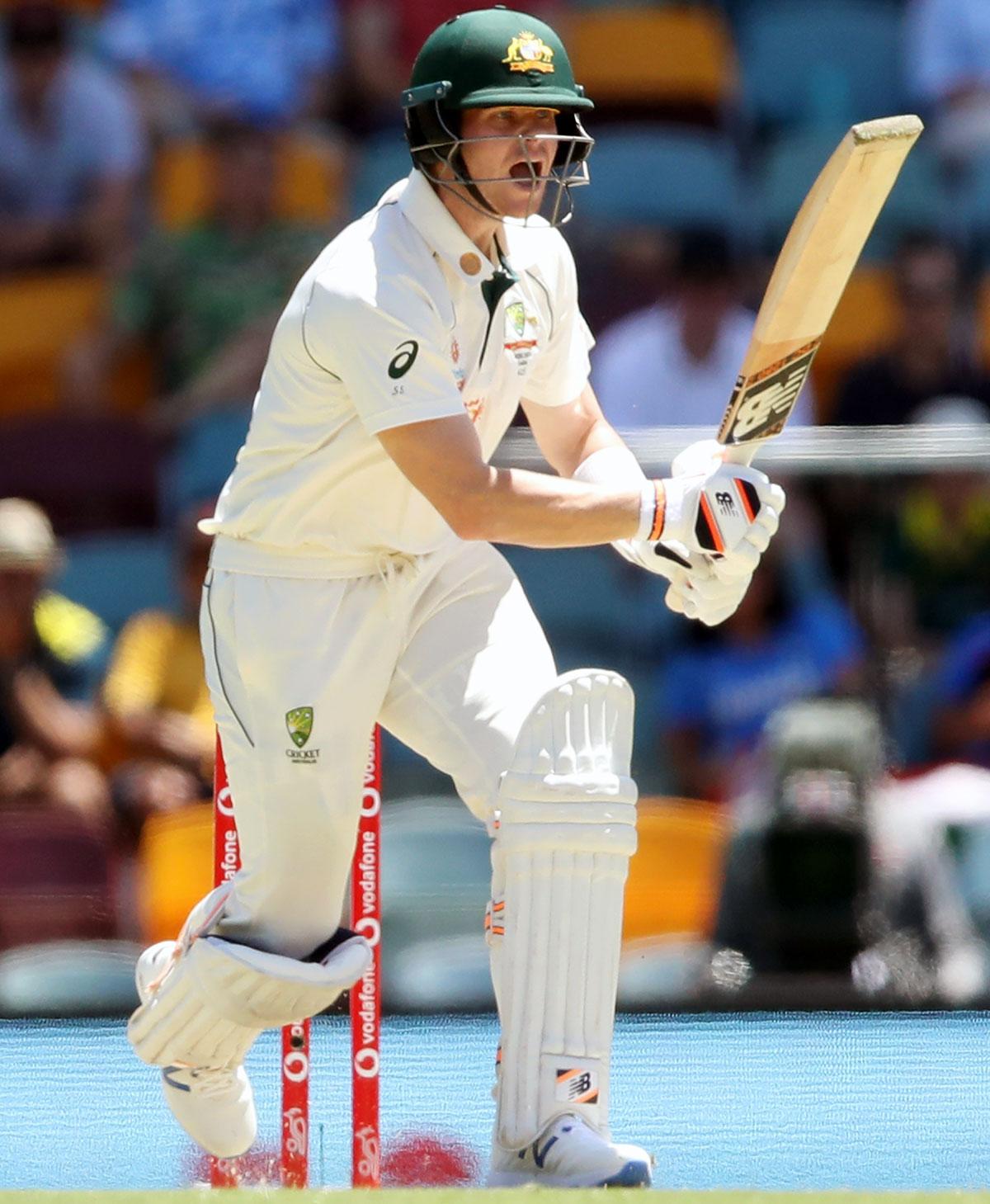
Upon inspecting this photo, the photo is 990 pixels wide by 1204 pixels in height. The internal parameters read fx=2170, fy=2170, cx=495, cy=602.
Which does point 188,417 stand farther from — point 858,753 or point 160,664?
point 858,753

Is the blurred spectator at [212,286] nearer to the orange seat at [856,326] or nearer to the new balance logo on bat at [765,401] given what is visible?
the orange seat at [856,326]

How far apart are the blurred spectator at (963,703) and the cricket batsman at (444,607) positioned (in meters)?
1.41

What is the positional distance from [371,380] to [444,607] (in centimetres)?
43

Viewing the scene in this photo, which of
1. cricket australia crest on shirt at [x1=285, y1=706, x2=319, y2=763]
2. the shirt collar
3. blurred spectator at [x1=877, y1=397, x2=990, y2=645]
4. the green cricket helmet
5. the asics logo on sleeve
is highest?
the green cricket helmet

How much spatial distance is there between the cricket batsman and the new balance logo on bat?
0.21 feet

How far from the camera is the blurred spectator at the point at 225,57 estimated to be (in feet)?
22.7

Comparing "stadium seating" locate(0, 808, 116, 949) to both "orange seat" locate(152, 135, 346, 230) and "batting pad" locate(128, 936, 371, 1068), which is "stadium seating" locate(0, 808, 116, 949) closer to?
"batting pad" locate(128, 936, 371, 1068)

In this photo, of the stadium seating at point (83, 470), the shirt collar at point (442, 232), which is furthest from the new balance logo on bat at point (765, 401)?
the stadium seating at point (83, 470)

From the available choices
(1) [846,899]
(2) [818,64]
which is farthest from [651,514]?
(2) [818,64]

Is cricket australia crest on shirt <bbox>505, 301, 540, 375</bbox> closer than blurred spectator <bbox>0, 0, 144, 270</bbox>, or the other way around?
cricket australia crest on shirt <bbox>505, 301, 540, 375</bbox>

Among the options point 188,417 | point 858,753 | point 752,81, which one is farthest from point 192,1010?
point 752,81

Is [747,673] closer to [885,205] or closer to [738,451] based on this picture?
[738,451]

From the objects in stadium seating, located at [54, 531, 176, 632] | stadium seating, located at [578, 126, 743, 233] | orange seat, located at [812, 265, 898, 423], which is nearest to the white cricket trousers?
stadium seating, located at [54, 531, 176, 632]

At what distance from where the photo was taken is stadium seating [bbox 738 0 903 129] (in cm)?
733
